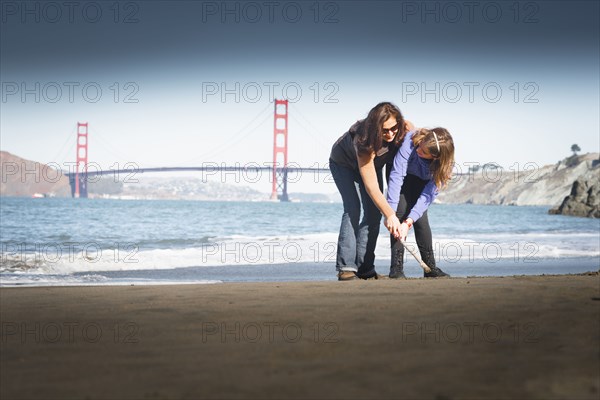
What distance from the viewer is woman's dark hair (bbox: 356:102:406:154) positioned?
11.5ft

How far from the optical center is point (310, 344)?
1797 mm

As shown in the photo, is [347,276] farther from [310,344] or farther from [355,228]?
[310,344]

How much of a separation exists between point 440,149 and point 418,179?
368 millimetres

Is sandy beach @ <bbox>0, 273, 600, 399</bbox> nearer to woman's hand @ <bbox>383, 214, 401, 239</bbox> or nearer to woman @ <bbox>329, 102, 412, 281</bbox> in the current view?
woman's hand @ <bbox>383, 214, 401, 239</bbox>

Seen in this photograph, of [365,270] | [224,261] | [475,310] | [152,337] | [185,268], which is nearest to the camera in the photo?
[152,337]

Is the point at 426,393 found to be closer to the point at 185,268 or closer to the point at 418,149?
the point at 418,149

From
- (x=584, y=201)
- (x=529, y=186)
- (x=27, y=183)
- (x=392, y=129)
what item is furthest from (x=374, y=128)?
(x=529, y=186)

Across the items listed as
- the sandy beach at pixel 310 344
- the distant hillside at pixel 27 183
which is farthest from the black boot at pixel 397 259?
the distant hillside at pixel 27 183

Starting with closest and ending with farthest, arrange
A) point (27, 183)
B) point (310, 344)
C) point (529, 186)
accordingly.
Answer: point (310, 344), point (27, 183), point (529, 186)

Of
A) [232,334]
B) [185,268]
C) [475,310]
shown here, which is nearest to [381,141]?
[475,310]

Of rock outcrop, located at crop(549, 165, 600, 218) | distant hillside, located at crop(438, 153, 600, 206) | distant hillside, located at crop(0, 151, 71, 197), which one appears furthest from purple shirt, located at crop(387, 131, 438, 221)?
distant hillside, located at crop(438, 153, 600, 206)

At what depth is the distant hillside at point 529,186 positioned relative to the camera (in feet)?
207

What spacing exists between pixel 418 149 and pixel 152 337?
211 centimetres

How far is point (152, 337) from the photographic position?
6.35ft
